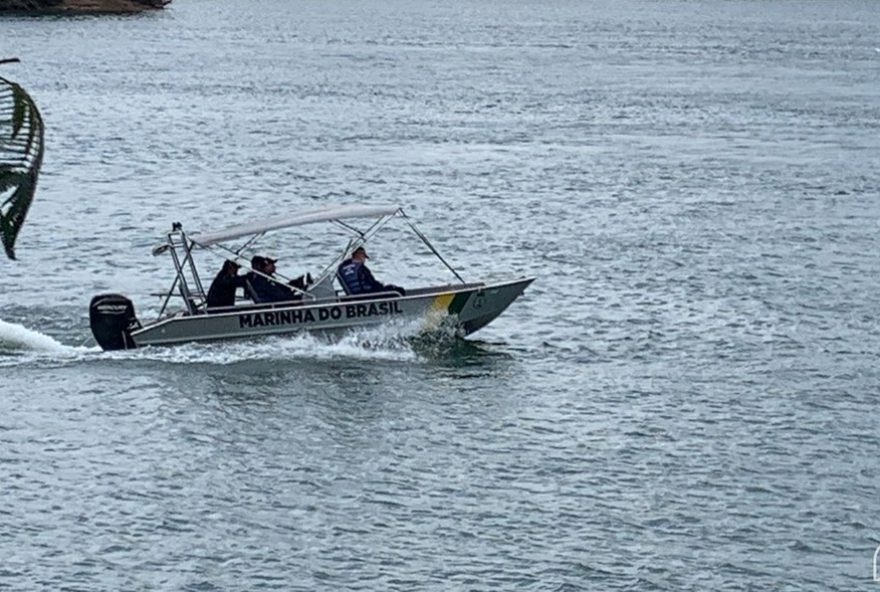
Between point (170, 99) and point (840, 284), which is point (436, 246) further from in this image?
point (170, 99)

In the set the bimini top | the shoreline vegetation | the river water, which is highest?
the shoreline vegetation

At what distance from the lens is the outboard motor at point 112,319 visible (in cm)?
3944

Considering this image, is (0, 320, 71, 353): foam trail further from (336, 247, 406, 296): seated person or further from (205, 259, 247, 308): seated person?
(336, 247, 406, 296): seated person

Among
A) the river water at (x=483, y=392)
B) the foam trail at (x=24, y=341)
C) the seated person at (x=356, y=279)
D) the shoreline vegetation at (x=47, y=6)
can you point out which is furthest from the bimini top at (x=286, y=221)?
the shoreline vegetation at (x=47, y=6)

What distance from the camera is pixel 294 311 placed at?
40.2m

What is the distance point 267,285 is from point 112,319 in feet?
→ 13.2

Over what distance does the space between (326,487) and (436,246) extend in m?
27.6

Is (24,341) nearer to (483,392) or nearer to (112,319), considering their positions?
(112,319)

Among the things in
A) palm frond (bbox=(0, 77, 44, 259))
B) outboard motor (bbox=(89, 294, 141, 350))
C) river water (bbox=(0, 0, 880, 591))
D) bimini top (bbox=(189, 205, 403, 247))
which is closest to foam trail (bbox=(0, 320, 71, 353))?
river water (bbox=(0, 0, 880, 591))

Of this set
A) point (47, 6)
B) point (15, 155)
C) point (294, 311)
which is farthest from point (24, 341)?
point (47, 6)

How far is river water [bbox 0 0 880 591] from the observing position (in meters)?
28.1

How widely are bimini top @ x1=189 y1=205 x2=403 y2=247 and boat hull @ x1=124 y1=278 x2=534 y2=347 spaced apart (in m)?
2.54

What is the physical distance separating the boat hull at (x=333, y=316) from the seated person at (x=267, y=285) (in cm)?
57

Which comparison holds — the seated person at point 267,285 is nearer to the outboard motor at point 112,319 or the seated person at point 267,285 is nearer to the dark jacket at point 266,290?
the dark jacket at point 266,290
